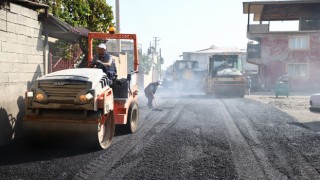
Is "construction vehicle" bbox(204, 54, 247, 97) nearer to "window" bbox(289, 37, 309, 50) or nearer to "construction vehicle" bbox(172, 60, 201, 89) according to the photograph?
"construction vehicle" bbox(172, 60, 201, 89)

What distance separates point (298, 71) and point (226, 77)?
12995mm

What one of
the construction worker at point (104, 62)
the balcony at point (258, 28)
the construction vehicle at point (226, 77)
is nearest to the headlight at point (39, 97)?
the construction worker at point (104, 62)

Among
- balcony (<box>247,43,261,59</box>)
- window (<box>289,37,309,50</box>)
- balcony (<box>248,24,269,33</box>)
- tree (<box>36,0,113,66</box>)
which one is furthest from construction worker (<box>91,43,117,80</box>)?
window (<box>289,37,309,50</box>)

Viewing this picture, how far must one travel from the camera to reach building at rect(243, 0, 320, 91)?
3003 cm

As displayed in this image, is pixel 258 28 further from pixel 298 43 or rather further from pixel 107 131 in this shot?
pixel 107 131

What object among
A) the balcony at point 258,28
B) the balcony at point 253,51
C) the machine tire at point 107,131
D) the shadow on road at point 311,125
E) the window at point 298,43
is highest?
the balcony at point 258,28

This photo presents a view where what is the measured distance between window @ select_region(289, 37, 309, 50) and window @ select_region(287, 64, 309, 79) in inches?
60.7

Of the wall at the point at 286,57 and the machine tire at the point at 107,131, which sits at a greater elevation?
the wall at the point at 286,57

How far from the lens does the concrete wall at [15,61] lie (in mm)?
7188

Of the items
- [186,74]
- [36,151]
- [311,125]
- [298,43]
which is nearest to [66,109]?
[36,151]

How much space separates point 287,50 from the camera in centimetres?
3044

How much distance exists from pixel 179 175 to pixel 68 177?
1.63 m

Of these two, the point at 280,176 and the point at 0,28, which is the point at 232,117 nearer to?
the point at 280,176

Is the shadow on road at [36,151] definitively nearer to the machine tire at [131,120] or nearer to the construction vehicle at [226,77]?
the machine tire at [131,120]
